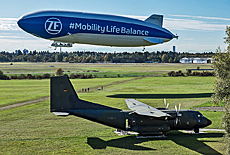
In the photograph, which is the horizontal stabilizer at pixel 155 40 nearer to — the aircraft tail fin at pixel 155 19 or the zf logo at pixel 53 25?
the aircraft tail fin at pixel 155 19

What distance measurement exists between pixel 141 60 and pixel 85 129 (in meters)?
167

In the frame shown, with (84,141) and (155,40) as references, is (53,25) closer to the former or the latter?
(155,40)

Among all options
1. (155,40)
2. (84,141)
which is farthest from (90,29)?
(84,141)

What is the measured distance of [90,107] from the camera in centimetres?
2931

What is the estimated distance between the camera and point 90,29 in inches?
1997

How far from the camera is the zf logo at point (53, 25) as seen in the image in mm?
48950

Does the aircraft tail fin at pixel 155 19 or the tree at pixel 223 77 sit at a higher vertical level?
the aircraft tail fin at pixel 155 19

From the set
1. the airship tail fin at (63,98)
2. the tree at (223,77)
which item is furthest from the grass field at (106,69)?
the tree at (223,77)

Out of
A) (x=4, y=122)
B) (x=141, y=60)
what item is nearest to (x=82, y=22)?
(x=4, y=122)

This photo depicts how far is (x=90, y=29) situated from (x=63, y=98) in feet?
81.6

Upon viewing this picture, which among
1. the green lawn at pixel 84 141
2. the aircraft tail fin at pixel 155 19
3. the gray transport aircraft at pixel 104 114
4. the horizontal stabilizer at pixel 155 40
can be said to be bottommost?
the green lawn at pixel 84 141

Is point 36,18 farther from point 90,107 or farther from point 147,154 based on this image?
point 147,154

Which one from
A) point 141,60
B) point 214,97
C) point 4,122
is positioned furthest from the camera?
point 141,60

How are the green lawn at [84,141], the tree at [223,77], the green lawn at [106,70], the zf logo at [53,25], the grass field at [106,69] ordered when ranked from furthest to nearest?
the grass field at [106,69] < the green lawn at [106,70] < the zf logo at [53,25] < the green lawn at [84,141] < the tree at [223,77]
